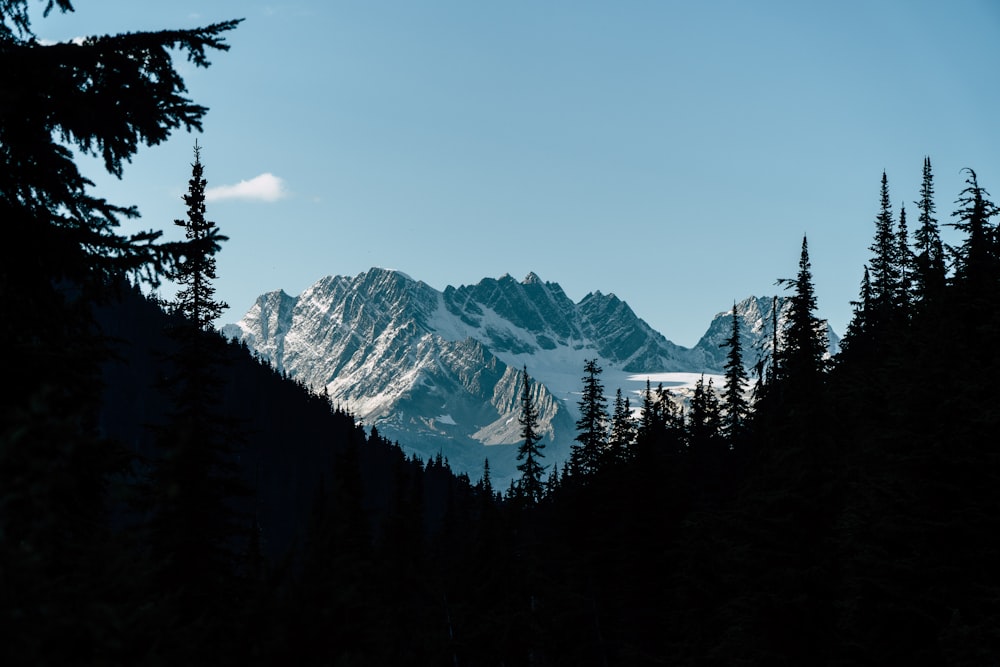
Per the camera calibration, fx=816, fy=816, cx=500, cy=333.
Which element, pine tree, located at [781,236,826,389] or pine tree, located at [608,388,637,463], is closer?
pine tree, located at [781,236,826,389]

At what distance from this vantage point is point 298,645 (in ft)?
24.5

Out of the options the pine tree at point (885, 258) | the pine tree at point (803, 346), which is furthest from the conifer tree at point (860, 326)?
the pine tree at point (803, 346)

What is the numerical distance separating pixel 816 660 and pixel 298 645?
17342mm

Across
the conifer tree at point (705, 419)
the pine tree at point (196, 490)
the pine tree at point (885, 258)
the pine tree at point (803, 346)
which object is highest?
the pine tree at point (885, 258)

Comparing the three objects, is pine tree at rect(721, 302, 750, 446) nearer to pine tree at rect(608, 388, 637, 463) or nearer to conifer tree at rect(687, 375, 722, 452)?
conifer tree at rect(687, 375, 722, 452)

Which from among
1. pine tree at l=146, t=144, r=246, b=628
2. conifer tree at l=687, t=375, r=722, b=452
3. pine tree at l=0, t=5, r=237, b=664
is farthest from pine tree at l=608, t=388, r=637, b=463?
pine tree at l=0, t=5, r=237, b=664

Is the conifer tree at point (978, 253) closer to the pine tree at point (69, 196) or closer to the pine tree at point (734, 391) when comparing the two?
the pine tree at point (69, 196)

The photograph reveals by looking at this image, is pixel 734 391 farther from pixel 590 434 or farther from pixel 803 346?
pixel 803 346

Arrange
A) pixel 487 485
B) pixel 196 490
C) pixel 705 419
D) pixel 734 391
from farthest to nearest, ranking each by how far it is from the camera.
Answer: pixel 705 419 → pixel 734 391 → pixel 487 485 → pixel 196 490

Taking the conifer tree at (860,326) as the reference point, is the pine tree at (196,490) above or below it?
below

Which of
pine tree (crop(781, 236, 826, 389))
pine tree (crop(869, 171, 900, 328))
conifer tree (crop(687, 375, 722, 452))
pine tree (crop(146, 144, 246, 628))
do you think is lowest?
pine tree (crop(146, 144, 246, 628))

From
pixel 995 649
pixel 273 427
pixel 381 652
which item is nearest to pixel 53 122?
pixel 381 652

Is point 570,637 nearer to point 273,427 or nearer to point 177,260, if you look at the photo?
point 177,260

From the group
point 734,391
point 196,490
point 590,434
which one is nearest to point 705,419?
point 734,391
